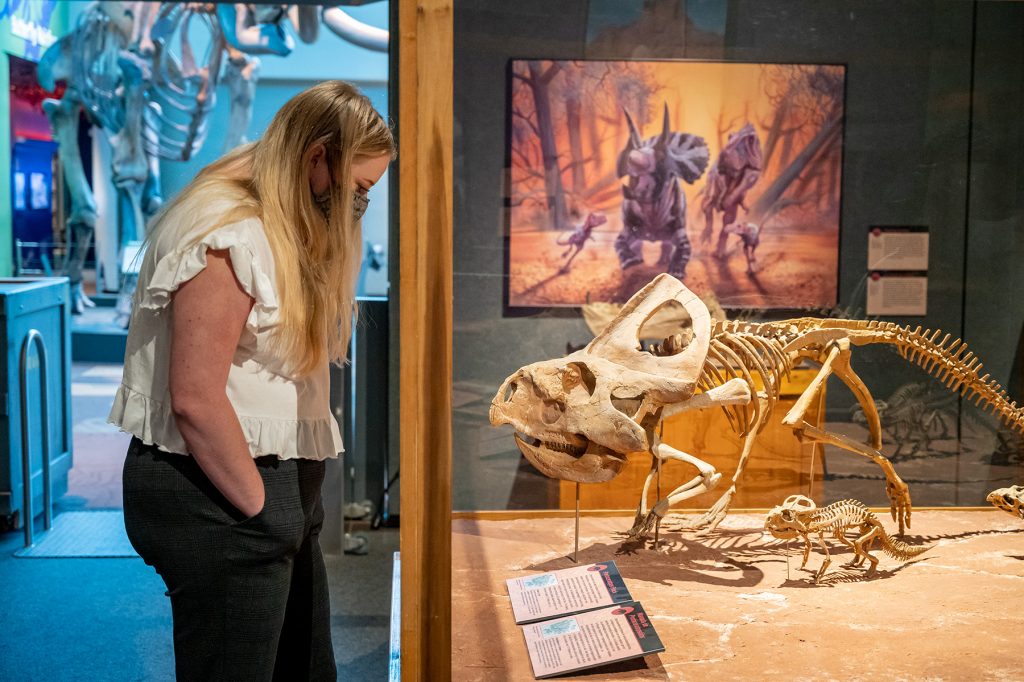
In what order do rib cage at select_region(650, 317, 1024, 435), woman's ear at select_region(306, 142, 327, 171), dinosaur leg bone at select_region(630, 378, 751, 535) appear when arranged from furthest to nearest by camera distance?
dinosaur leg bone at select_region(630, 378, 751, 535) → rib cage at select_region(650, 317, 1024, 435) → woman's ear at select_region(306, 142, 327, 171)

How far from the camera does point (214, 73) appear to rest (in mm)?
6004

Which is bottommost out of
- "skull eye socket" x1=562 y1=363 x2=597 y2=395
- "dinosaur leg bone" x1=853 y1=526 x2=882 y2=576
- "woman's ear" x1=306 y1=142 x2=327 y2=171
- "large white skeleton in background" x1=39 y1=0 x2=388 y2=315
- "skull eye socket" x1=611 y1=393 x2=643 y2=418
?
"dinosaur leg bone" x1=853 y1=526 x2=882 y2=576

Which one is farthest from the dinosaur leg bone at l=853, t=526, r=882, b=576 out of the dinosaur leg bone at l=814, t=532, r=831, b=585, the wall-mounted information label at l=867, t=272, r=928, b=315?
the wall-mounted information label at l=867, t=272, r=928, b=315

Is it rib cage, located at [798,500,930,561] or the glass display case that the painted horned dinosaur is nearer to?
the glass display case

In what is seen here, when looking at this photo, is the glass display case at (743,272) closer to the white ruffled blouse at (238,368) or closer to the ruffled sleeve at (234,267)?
the white ruffled blouse at (238,368)

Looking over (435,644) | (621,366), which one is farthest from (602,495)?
(435,644)

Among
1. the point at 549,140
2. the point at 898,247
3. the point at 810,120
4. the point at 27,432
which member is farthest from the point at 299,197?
the point at 27,432

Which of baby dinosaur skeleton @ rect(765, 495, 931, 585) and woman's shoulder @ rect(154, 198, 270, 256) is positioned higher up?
woman's shoulder @ rect(154, 198, 270, 256)

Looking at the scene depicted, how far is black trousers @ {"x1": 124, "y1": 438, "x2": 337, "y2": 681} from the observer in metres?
1.99

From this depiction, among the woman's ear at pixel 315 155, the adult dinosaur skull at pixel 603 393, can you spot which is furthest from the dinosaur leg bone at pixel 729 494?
the woman's ear at pixel 315 155

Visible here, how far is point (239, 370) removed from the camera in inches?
80.2

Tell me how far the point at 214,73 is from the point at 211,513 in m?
4.60

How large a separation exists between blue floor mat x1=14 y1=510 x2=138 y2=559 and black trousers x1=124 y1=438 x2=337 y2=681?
3.06 metres

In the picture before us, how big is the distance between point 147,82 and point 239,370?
4604mm
